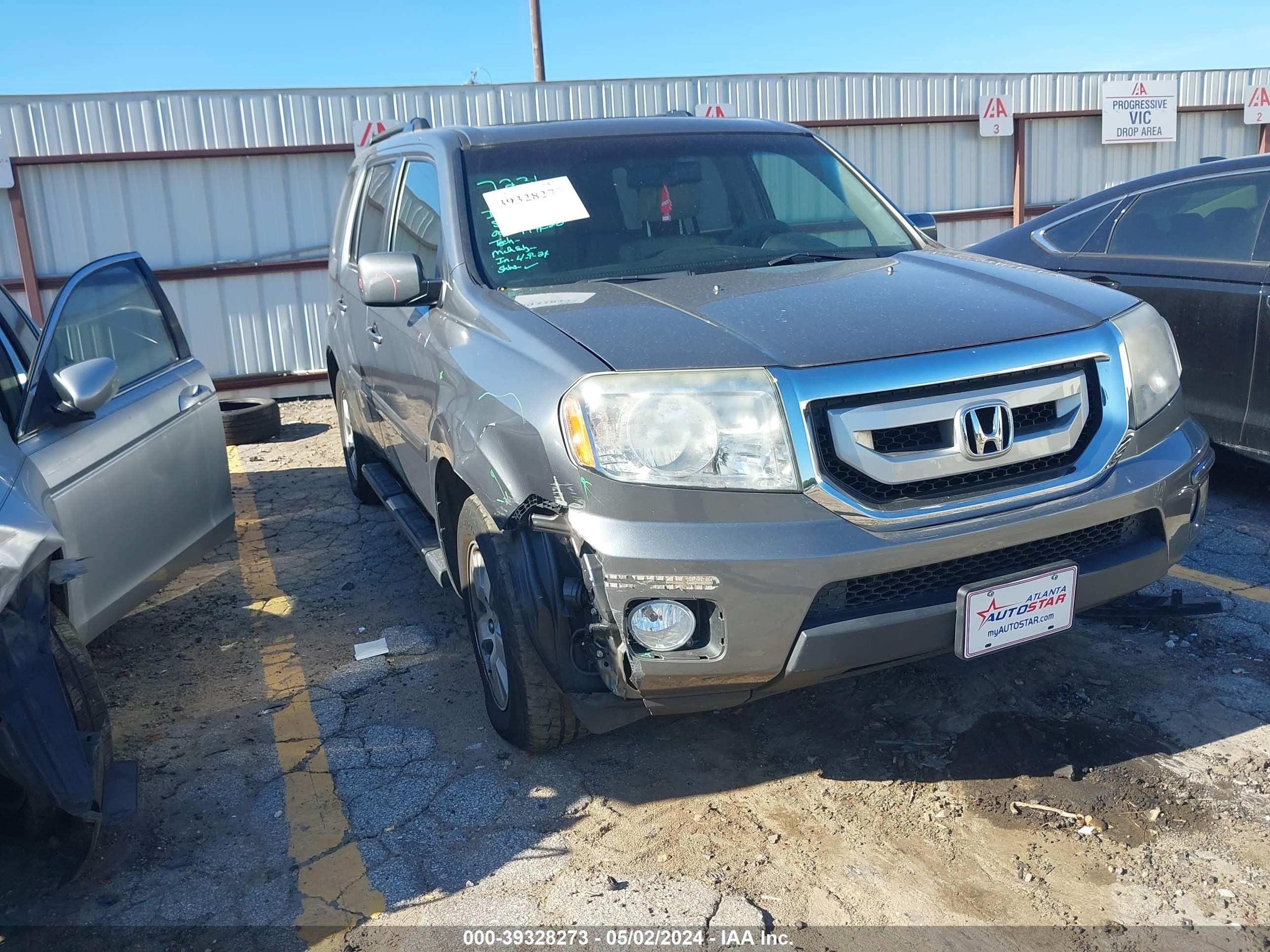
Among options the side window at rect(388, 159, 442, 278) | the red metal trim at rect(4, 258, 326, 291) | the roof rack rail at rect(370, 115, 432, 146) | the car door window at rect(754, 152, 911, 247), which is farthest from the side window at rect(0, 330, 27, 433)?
the red metal trim at rect(4, 258, 326, 291)

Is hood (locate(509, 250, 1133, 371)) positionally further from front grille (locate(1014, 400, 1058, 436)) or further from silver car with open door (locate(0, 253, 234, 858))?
silver car with open door (locate(0, 253, 234, 858))

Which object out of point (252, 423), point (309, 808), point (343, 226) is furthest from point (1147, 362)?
point (252, 423)

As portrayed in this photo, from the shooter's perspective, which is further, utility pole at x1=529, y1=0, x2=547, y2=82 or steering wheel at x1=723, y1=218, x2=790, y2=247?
utility pole at x1=529, y1=0, x2=547, y2=82

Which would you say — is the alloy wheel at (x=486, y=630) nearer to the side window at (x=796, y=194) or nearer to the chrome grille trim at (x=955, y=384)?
the chrome grille trim at (x=955, y=384)

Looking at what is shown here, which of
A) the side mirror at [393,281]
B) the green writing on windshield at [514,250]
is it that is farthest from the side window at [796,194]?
the side mirror at [393,281]

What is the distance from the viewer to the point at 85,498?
12.2 ft

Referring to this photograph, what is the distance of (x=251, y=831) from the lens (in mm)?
3188

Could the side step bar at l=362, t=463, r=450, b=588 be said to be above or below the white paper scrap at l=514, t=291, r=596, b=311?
below

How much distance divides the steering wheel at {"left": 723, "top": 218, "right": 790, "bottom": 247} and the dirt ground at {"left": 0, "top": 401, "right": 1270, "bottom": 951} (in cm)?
164

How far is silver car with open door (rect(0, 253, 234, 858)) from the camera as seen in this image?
2.67 metres

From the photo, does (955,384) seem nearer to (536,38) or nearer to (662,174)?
(662,174)

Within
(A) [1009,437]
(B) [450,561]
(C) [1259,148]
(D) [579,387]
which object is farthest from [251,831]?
(C) [1259,148]

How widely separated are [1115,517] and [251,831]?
262cm

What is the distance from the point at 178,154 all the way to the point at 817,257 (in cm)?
853
